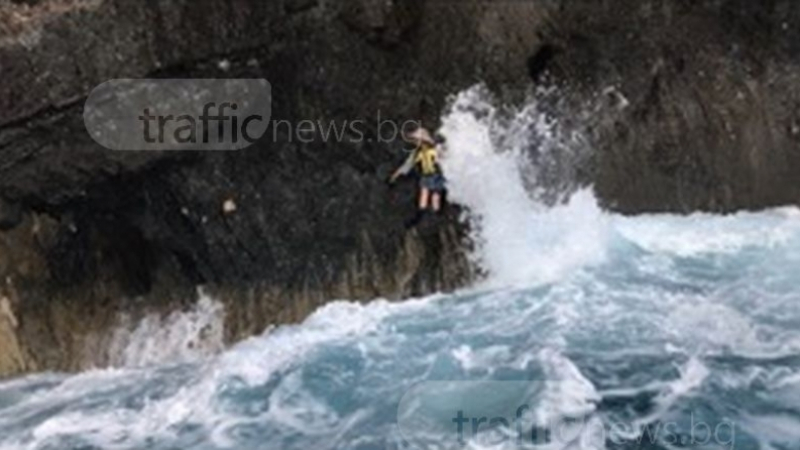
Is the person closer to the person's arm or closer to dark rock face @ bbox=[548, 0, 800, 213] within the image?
the person's arm

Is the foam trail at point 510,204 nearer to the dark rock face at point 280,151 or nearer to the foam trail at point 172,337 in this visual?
the dark rock face at point 280,151

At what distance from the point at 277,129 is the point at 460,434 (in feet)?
14.5

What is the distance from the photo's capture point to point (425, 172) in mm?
11672

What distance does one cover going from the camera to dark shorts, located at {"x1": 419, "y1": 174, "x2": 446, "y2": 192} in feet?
38.4

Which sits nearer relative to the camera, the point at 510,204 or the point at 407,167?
the point at 407,167

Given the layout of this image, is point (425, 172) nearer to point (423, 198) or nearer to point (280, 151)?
point (423, 198)

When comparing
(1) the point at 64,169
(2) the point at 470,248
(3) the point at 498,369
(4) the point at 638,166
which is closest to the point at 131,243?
(1) the point at 64,169

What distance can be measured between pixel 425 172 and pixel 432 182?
0.13 meters

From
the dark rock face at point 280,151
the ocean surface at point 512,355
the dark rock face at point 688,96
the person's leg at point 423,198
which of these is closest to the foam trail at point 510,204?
the ocean surface at point 512,355

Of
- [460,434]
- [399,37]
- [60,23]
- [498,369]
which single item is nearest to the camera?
[460,434]

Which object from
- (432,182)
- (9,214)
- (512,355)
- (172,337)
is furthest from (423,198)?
(9,214)

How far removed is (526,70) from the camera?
12.3 m

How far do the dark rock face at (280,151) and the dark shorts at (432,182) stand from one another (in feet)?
0.98

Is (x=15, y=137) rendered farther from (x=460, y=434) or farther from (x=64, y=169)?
(x=460, y=434)
